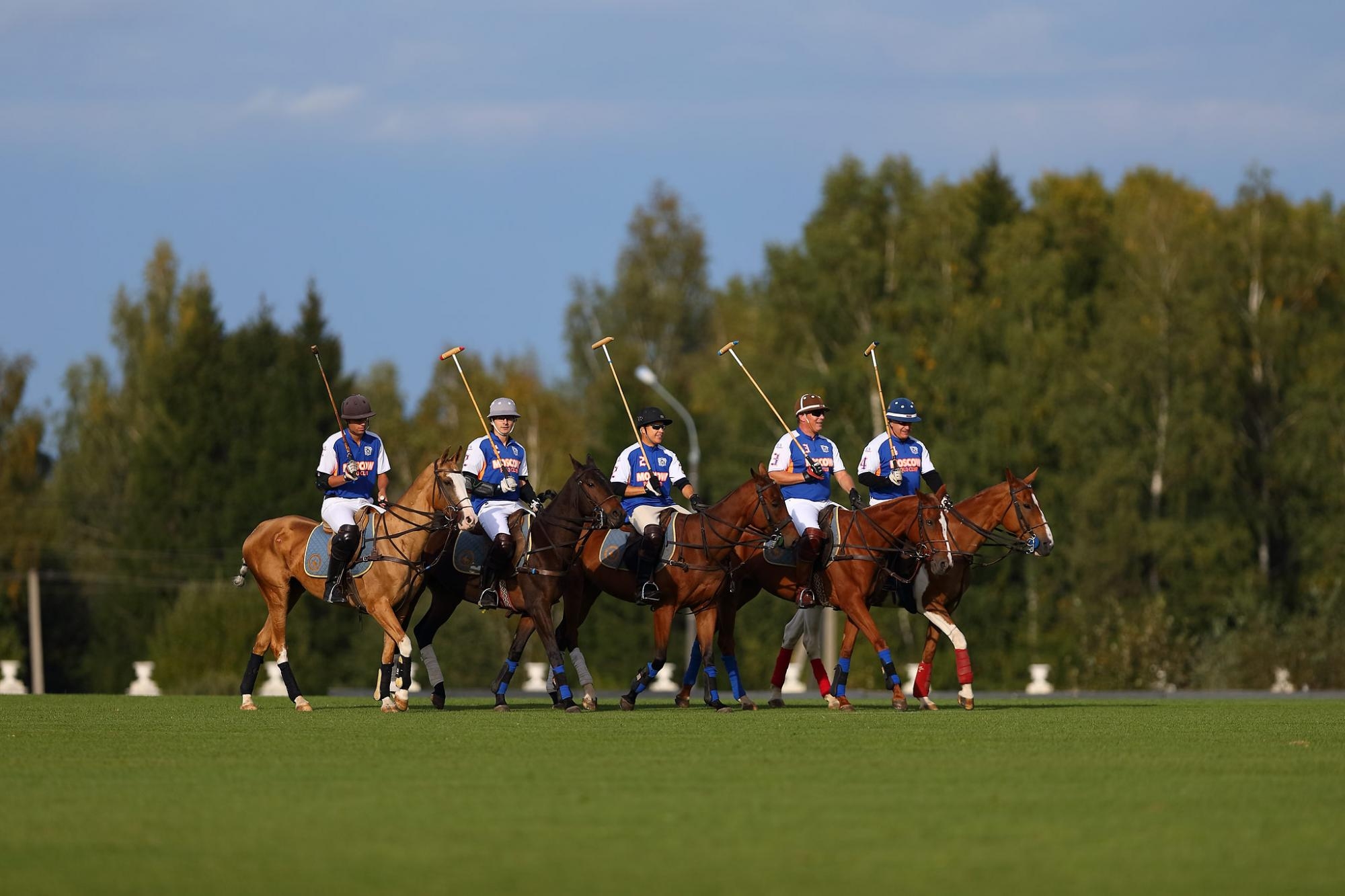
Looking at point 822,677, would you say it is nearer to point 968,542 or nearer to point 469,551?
point 968,542

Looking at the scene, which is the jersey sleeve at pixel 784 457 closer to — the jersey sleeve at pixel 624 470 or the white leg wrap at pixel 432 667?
the jersey sleeve at pixel 624 470

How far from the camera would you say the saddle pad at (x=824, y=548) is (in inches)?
731

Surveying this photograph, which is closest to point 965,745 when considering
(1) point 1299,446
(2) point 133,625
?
(1) point 1299,446

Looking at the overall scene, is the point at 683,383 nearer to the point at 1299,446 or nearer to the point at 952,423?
the point at 952,423

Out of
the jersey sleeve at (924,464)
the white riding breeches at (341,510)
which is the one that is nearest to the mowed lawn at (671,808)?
the white riding breeches at (341,510)

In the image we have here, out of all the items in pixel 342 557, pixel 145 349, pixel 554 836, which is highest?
pixel 145 349

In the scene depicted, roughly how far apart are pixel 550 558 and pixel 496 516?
2.39 feet

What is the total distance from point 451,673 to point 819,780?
139 ft

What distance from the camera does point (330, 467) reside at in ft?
61.4

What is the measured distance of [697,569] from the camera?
1830 cm

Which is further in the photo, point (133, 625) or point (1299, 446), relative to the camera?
point (133, 625)

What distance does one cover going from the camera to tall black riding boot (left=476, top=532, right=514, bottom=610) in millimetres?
18359

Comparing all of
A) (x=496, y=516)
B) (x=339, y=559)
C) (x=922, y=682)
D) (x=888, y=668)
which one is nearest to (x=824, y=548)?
(x=888, y=668)

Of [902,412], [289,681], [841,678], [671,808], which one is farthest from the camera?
[902,412]
